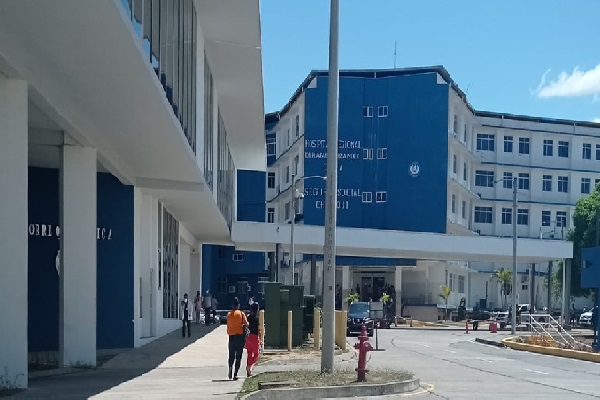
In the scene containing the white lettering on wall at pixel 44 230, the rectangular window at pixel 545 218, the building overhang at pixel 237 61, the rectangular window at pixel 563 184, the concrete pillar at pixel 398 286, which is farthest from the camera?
the rectangular window at pixel 563 184

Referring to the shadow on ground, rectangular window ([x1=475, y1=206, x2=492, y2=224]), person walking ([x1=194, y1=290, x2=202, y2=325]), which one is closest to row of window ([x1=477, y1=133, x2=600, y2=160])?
rectangular window ([x1=475, y1=206, x2=492, y2=224])

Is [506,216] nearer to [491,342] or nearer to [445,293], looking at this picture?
[445,293]

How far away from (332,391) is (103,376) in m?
6.14

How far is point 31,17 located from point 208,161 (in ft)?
64.7

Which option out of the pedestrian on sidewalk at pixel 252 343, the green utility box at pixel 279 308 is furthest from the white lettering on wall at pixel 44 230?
the pedestrian on sidewalk at pixel 252 343

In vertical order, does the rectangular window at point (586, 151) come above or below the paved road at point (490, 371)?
above

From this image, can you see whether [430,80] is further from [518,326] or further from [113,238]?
[113,238]

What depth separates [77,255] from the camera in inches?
794

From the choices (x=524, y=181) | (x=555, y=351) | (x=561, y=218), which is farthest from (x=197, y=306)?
(x=561, y=218)

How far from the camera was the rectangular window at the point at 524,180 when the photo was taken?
8462 cm

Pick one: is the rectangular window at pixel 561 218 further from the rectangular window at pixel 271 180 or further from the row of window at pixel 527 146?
the rectangular window at pixel 271 180

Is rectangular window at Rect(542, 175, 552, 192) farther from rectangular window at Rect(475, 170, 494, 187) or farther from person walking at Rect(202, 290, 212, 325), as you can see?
person walking at Rect(202, 290, 212, 325)

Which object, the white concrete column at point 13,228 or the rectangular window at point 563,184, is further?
the rectangular window at point 563,184

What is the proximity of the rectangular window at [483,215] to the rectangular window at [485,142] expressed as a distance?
19.6 feet
